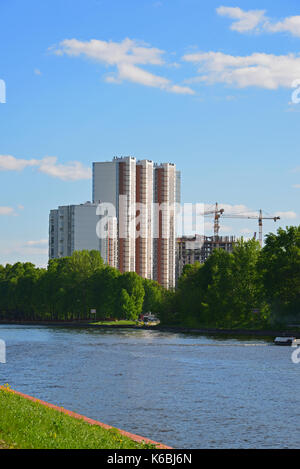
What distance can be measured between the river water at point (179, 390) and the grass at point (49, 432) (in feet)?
19.3

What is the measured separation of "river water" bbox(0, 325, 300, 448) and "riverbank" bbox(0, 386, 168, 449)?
5293mm

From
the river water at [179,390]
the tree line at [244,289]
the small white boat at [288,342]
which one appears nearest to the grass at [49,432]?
the river water at [179,390]

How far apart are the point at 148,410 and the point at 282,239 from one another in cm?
10697

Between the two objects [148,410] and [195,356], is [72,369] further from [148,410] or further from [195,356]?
[148,410]

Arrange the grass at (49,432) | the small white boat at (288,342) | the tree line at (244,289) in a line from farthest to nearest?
the tree line at (244,289) → the small white boat at (288,342) → the grass at (49,432)

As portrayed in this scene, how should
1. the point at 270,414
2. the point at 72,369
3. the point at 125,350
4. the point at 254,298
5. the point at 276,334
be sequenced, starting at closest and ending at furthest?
the point at 270,414 → the point at 72,369 → the point at 125,350 → the point at 276,334 → the point at 254,298

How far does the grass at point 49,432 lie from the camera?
2625cm

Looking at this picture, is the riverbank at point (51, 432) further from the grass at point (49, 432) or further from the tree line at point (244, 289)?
the tree line at point (244, 289)

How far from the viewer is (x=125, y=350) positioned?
327ft

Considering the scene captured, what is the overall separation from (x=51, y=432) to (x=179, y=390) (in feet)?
92.0

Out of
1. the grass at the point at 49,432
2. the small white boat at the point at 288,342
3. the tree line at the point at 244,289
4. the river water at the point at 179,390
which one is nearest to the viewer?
the grass at the point at 49,432

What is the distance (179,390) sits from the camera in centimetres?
5562

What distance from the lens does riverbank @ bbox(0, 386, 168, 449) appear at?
26.3 m
